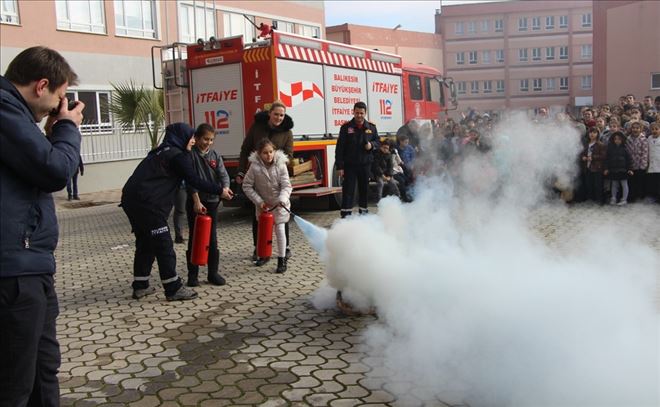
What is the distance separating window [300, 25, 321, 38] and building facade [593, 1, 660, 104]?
17803mm

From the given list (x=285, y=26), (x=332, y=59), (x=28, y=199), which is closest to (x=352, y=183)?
(x=332, y=59)

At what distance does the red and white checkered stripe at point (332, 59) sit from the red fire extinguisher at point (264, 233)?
4.85m

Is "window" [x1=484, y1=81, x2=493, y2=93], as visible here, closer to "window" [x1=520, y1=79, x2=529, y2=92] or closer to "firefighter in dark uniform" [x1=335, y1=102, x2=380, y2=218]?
"window" [x1=520, y1=79, x2=529, y2=92]

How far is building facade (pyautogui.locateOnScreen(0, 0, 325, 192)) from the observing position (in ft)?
58.6

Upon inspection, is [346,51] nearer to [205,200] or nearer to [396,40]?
[205,200]

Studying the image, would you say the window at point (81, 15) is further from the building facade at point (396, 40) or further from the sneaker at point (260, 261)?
the building facade at point (396, 40)

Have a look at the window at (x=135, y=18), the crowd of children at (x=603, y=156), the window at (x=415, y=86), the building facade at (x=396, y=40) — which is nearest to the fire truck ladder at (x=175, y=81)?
the crowd of children at (x=603, y=156)

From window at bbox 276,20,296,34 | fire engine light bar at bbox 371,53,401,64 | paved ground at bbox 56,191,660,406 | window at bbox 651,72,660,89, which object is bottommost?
paved ground at bbox 56,191,660,406

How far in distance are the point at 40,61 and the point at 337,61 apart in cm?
1019

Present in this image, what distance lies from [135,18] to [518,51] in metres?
52.1

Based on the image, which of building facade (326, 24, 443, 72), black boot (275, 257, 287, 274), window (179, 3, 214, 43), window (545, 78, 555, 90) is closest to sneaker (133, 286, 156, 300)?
black boot (275, 257, 287, 274)

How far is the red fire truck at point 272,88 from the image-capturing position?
10727mm

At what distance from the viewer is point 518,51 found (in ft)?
210

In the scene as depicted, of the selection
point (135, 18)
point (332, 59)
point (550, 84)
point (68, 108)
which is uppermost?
point (550, 84)
